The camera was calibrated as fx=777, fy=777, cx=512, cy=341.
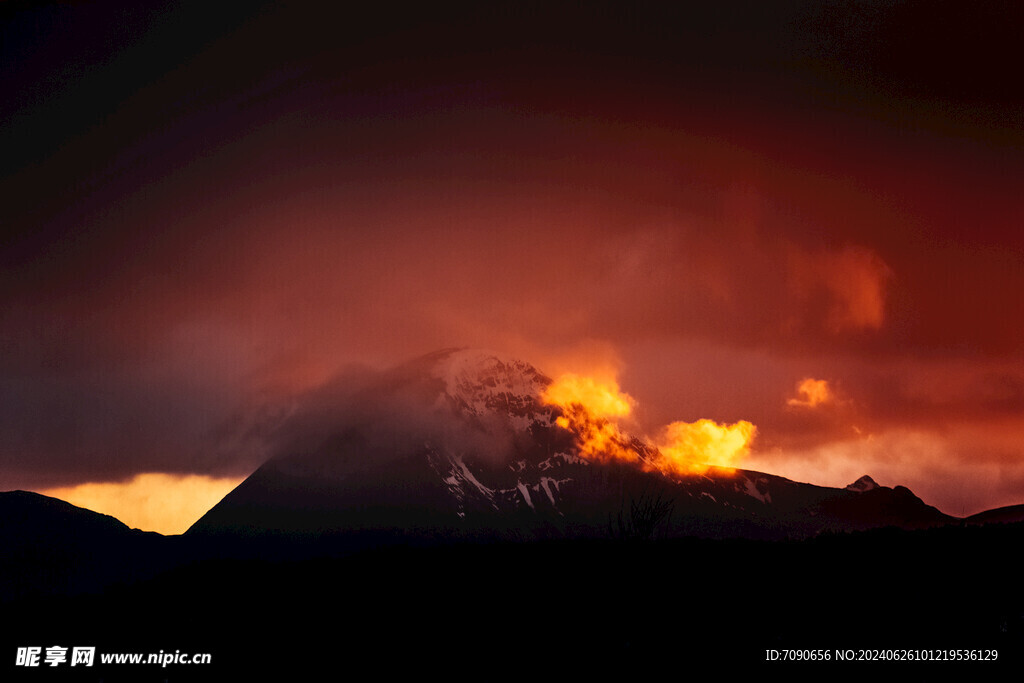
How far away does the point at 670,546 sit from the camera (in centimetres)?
1733

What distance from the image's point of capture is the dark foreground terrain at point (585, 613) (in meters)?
13.1

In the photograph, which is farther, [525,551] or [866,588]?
[525,551]

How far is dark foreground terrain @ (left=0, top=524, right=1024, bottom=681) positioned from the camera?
1306cm

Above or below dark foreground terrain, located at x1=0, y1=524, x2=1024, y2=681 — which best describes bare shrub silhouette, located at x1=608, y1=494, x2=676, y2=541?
above

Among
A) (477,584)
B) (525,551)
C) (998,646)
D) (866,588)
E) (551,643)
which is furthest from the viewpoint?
A: (525,551)

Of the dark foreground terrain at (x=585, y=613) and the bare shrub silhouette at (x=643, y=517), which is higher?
the bare shrub silhouette at (x=643, y=517)

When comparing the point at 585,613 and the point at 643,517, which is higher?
the point at 643,517

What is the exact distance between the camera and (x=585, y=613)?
14.5 m

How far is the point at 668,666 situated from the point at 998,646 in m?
5.35

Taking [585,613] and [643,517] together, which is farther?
[643,517]

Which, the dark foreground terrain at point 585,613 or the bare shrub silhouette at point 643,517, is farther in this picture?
the bare shrub silhouette at point 643,517

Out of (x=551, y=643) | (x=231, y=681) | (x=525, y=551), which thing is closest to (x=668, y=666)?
(x=551, y=643)

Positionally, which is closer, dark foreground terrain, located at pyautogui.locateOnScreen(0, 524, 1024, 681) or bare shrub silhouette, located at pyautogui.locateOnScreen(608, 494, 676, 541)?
dark foreground terrain, located at pyautogui.locateOnScreen(0, 524, 1024, 681)

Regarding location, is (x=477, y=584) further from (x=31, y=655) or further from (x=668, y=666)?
(x=31, y=655)
